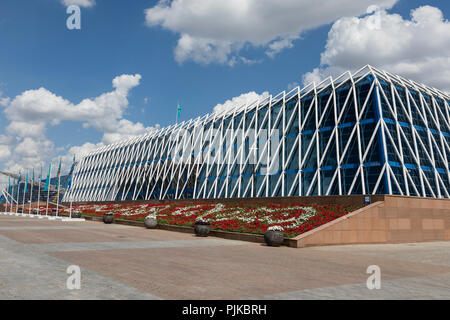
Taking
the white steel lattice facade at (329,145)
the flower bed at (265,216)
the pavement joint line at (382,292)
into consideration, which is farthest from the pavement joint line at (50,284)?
the white steel lattice facade at (329,145)

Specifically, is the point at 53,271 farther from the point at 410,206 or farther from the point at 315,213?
the point at 410,206

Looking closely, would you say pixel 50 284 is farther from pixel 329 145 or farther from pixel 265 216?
pixel 329 145

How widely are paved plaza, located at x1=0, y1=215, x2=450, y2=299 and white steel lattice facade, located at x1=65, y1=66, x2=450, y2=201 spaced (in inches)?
812

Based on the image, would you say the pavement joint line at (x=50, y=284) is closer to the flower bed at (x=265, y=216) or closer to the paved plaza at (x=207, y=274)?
the paved plaza at (x=207, y=274)

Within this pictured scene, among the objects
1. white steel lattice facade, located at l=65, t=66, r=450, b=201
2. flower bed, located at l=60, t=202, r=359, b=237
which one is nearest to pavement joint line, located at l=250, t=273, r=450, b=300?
flower bed, located at l=60, t=202, r=359, b=237

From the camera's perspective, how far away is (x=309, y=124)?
44875 mm

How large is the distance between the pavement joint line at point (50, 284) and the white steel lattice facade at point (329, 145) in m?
30.9

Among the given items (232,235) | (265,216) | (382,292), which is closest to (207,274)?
(382,292)

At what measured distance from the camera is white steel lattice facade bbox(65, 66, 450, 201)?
123ft

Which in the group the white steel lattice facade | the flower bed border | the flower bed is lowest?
the flower bed border

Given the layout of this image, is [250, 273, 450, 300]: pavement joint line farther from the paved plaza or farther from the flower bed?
the flower bed

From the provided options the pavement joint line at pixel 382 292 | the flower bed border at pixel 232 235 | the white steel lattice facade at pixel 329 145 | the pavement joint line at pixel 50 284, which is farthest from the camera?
the white steel lattice facade at pixel 329 145

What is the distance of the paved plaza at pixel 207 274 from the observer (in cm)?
890

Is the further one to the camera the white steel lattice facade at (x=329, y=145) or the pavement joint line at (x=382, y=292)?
the white steel lattice facade at (x=329, y=145)
